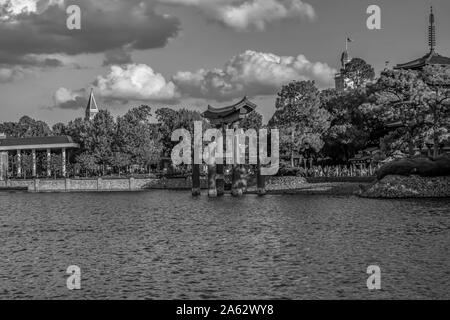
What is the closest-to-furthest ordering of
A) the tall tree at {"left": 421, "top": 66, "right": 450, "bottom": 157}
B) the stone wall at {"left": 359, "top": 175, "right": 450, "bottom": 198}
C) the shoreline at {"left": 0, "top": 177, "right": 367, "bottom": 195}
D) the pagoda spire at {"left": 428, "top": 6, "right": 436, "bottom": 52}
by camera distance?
1. the stone wall at {"left": 359, "top": 175, "right": 450, "bottom": 198}
2. the tall tree at {"left": 421, "top": 66, "right": 450, "bottom": 157}
3. the shoreline at {"left": 0, "top": 177, "right": 367, "bottom": 195}
4. the pagoda spire at {"left": 428, "top": 6, "right": 436, "bottom": 52}

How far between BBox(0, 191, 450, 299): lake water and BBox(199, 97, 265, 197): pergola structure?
20440 mm

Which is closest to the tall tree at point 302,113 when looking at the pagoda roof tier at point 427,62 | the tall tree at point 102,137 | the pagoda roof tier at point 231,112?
the pagoda roof tier at point 231,112

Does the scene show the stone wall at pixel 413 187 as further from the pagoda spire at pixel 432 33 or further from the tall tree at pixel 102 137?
the tall tree at pixel 102 137

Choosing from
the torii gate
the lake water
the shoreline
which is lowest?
the lake water

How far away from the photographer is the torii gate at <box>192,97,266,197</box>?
67188 mm

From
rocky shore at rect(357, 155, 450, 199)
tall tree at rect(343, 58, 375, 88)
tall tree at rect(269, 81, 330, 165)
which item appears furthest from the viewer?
tall tree at rect(343, 58, 375, 88)

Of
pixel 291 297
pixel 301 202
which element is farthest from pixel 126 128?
pixel 291 297

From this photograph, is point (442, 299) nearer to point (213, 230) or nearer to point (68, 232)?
point (213, 230)

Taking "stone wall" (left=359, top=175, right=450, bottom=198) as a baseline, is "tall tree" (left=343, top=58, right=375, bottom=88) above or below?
above

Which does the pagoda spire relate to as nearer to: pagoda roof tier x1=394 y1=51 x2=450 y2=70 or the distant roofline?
pagoda roof tier x1=394 y1=51 x2=450 y2=70

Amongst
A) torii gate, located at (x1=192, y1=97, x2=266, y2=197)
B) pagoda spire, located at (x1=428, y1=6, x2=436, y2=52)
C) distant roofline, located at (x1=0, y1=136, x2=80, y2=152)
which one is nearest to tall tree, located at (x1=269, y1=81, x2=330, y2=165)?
torii gate, located at (x1=192, y1=97, x2=266, y2=197)

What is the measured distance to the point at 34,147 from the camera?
145500mm

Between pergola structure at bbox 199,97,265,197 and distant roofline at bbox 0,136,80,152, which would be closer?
pergola structure at bbox 199,97,265,197

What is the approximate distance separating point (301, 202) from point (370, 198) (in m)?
7.57
